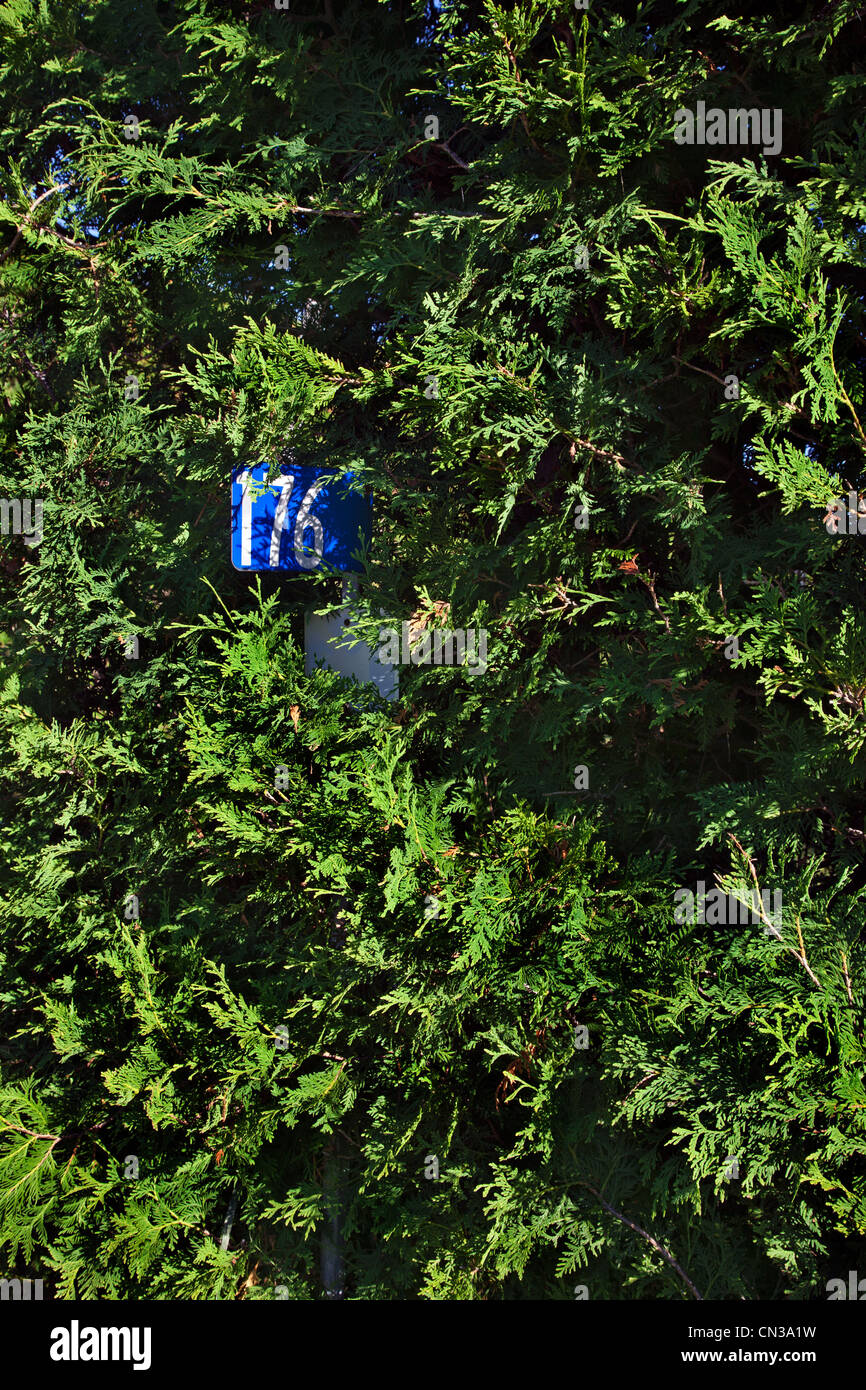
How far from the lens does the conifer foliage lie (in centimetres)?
375

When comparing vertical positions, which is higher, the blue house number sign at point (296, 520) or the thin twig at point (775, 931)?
the blue house number sign at point (296, 520)

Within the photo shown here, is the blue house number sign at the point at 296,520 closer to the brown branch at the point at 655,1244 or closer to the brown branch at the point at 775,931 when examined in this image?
the brown branch at the point at 775,931

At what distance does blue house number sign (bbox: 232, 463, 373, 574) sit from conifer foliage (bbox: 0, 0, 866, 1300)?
0.15m

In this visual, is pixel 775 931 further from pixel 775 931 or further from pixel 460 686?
pixel 460 686

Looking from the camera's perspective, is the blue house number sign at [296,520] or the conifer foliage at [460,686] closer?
the conifer foliage at [460,686]

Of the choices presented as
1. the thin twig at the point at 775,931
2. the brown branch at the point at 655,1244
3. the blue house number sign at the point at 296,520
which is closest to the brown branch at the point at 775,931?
the thin twig at the point at 775,931

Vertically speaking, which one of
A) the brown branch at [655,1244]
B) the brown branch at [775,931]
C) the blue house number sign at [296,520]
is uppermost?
the blue house number sign at [296,520]

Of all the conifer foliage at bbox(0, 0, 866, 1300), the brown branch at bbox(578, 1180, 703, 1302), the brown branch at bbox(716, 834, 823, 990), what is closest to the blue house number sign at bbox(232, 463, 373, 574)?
the conifer foliage at bbox(0, 0, 866, 1300)

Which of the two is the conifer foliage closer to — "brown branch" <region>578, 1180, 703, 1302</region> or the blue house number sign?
"brown branch" <region>578, 1180, 703, 1302</region>

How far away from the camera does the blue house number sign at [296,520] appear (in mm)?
4816

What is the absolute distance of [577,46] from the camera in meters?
4.02

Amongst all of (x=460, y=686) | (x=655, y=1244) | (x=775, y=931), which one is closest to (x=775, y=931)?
(x=775, y=931)

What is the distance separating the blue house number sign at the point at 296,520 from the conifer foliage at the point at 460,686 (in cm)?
15

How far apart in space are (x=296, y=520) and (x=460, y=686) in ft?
3.83
